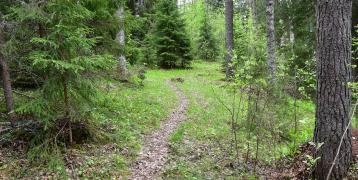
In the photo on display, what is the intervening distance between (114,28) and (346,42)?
6223 millimetres

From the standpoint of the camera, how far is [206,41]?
33.2 m

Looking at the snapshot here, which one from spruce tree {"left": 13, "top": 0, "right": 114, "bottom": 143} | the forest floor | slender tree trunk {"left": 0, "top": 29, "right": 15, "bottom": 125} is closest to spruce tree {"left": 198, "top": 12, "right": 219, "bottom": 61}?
the forest floor

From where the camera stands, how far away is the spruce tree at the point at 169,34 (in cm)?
2509

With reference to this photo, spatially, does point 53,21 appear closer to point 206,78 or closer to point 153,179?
point 153,179

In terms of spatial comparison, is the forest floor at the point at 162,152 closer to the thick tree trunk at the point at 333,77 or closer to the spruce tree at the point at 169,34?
the thick tree trunk at the point at 333,77

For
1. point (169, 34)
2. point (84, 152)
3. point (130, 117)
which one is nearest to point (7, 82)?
point (84, 152)

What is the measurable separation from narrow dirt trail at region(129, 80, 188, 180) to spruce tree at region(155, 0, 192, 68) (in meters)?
15.4

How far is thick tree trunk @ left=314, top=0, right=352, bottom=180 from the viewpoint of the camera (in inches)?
194

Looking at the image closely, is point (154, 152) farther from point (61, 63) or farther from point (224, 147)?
point (61, 63)

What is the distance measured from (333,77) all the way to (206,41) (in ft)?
93.8

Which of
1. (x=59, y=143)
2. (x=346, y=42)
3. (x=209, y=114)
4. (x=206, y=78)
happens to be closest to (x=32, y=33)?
(x=59, y=143)

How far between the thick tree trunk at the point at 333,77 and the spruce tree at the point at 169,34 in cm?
2039

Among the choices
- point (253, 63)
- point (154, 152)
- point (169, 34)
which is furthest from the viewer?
point (169, 34)

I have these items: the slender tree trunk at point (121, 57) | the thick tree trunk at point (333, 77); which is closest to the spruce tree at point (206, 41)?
the slender tree trunk at point (121, 57)
